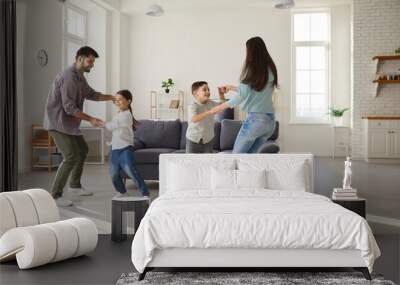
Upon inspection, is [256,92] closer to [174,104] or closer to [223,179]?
[223,179]

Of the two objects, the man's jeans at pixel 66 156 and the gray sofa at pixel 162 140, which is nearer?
the man's jeans at pixel 66 156

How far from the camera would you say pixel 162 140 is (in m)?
7.15

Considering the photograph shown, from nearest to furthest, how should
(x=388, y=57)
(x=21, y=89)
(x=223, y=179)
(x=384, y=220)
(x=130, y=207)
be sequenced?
(x=130, y=207) < (x=223, y=179) < (x=384, y=220) < (x=21, y=89) < (x=388, y=57)

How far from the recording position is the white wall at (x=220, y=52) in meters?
11.8

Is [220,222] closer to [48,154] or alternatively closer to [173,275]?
[173,275]

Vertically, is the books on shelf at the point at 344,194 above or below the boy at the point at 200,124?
below

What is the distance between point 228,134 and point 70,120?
2.04 meters

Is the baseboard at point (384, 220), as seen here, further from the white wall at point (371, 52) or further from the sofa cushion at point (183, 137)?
the white wall at point (371, 52)

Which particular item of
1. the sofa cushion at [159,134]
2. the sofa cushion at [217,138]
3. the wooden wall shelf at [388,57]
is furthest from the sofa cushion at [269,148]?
the wooden wall shelf at [388,57]

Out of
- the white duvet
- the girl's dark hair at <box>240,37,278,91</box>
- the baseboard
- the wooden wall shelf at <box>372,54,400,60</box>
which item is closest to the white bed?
the white duvet

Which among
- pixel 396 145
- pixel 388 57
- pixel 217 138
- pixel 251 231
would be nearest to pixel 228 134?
pixel 217 138

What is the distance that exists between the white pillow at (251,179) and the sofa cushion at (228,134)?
2.88m

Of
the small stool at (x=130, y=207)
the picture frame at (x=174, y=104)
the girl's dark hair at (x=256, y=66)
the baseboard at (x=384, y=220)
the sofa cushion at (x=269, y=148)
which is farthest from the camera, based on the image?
the picture frame at (x=174, y=104)

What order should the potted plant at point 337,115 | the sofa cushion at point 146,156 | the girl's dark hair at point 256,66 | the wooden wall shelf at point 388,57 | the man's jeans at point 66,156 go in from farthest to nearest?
1. the potted plant at point 337,115
2. the wooden wall shelf at point 388,57
3. the sofa cushion at point 146,156
4. the man's jeans at point 66,156
5. the girl's dark hair at point 256,66
